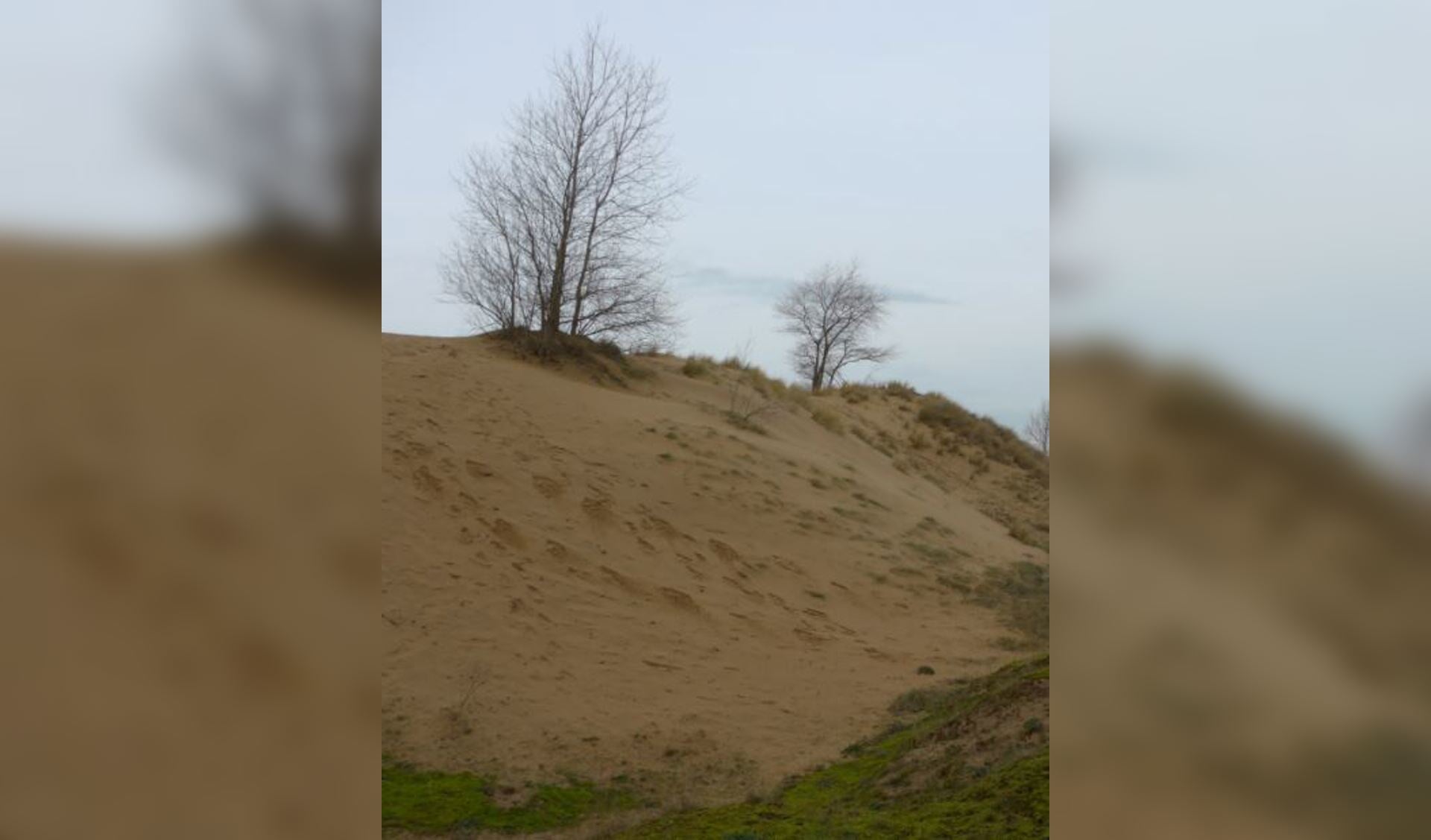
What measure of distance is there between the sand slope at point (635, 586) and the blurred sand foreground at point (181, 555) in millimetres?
4826

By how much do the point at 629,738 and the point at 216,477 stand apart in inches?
232

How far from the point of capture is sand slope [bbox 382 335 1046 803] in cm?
729

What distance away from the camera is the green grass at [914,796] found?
13.9 ft

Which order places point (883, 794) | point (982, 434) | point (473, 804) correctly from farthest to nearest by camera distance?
point (982, 434) < point (473, 804) < point (883, 794)

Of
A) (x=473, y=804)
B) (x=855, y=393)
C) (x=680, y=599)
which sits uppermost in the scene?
(x=855, y=393)

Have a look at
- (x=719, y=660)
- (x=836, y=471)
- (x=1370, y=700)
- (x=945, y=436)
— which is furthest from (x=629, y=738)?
(x=945, y=436)

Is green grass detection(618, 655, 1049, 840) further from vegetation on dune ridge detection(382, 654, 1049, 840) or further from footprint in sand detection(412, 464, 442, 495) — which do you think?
footprint in sand detection(412, 464, 442, 495)

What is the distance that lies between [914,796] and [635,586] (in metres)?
4.94

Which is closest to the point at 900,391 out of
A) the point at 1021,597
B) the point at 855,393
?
the point at 855,393

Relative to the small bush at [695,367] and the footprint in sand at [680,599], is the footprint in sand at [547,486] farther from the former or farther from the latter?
the small bush at [695,367]

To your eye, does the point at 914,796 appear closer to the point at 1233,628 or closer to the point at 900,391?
the point at 1233,628

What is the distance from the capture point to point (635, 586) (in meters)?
9.75

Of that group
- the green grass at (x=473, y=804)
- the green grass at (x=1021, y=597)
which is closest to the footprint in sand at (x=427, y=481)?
the green grass at (x=473, y=804)

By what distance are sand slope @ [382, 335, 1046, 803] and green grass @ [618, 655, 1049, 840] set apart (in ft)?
1.65
